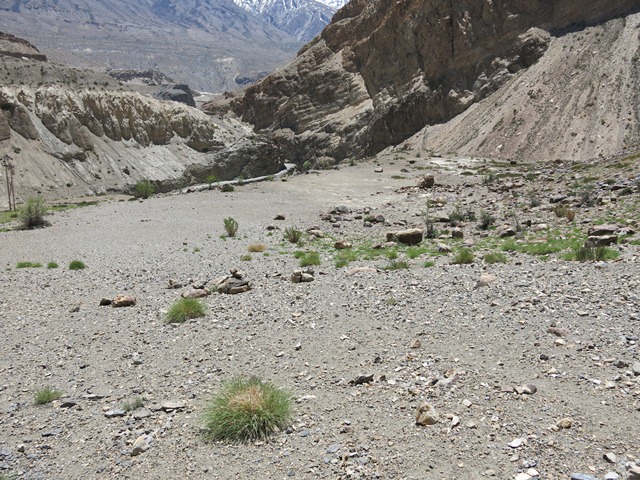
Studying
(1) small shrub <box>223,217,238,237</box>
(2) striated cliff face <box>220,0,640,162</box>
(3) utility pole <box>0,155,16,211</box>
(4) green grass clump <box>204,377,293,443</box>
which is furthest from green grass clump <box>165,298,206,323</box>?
(2) striated cliff face <box>220,0,640,162</box>

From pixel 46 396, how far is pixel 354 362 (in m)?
3.71

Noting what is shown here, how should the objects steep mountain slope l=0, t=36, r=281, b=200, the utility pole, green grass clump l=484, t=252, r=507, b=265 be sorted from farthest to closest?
steep mountain slope l=0, t=36, r=281, b=200, the utility pole, green grass clump l=484, t=252, r=507, b=265

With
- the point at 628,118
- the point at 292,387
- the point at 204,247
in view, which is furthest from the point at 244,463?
the point at 628,118

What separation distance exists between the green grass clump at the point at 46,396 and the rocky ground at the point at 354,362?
9 centimetres

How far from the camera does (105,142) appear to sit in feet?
197

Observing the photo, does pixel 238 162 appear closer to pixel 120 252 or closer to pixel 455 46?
pixel 455 46

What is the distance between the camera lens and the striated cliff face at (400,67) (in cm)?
5472

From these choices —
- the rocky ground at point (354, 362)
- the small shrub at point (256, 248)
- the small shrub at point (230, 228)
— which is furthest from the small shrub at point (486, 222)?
the small shrub at point (230, 228)

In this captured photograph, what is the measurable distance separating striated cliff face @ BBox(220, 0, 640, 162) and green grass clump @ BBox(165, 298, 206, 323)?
48749 mm

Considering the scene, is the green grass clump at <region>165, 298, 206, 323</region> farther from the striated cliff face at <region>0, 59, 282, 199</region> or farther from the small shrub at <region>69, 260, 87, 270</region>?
the striated cliff face at <region>0, 59, 282, 199</region>

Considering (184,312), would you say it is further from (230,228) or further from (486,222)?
(486,222)

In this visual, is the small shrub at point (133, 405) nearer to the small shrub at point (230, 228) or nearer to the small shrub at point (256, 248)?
the small shrub at point (256, 248)

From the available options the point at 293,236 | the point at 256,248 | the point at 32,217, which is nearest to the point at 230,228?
the point at 293,236

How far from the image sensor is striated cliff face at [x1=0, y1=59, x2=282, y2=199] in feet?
171
